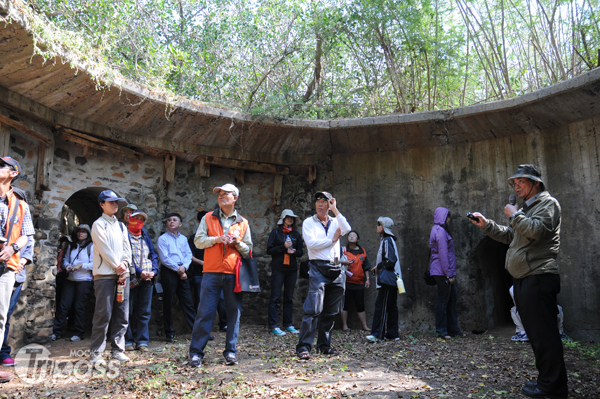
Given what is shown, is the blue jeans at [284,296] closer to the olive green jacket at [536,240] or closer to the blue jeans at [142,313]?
the blue jeans at [142,313]

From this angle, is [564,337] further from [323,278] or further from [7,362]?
[7,362]

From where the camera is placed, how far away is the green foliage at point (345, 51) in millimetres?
6824

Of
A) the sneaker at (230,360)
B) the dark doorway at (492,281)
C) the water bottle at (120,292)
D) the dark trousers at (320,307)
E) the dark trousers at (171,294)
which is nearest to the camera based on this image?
the sneaker at (230,360)

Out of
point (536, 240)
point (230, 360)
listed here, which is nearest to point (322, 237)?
point (230, 360)

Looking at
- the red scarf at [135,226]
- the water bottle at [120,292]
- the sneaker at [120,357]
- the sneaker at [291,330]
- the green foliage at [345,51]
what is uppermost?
the green foliage at [345,51]

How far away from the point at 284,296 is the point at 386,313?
1.70 metres

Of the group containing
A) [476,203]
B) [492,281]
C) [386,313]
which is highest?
[476,203]

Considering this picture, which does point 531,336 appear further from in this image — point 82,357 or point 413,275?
point 82,357

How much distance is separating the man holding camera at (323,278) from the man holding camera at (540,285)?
5.10ft

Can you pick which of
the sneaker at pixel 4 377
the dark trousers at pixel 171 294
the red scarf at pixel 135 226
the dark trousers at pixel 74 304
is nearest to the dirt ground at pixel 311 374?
the sneaker at pixel 4 377

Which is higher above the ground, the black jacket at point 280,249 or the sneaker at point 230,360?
the black jacket at point 280,249

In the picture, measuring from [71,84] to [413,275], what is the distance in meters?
5.90

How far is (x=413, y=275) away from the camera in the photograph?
293 inches

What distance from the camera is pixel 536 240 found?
3510 mm
